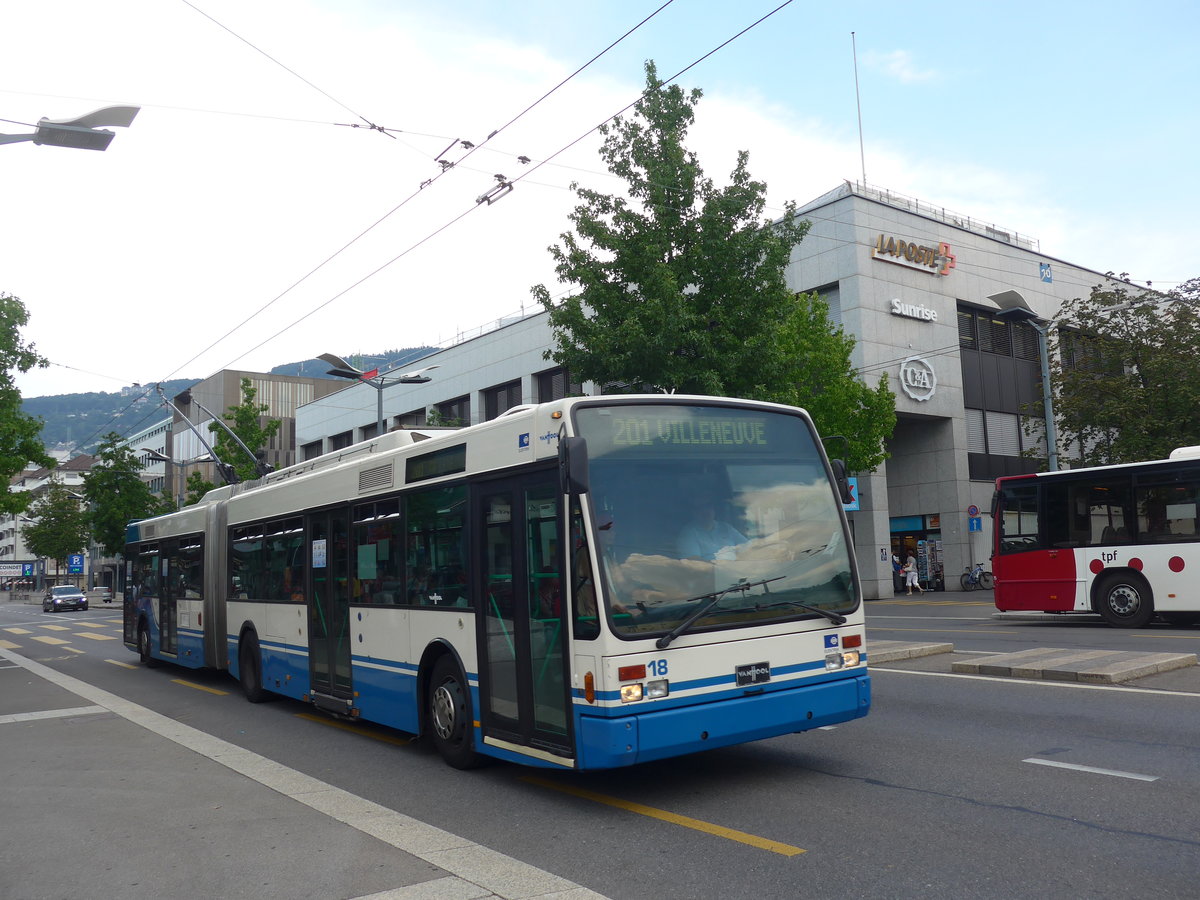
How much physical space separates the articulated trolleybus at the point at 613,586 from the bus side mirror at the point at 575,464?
0.04 feet

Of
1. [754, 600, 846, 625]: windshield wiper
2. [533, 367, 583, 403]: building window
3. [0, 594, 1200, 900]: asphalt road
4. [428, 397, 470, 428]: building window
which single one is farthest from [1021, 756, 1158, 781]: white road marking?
[428, 397, 470, 428]: building window

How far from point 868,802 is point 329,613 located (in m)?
5.99

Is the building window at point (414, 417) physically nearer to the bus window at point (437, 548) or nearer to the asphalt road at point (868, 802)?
the asphalt road at point (868, 802)

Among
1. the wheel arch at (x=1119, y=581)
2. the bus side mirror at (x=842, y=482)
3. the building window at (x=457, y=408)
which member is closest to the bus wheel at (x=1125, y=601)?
the wheel arch at (x=1119, y=581)

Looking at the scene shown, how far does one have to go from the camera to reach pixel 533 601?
6953mm

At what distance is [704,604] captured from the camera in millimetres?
6566

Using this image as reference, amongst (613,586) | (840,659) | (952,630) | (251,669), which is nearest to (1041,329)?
(952,630)

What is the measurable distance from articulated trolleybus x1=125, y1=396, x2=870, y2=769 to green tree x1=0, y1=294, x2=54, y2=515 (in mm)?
24551

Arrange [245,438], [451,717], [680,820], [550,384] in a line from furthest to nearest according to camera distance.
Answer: [550,384], [245,438], [451,717], [680,820]

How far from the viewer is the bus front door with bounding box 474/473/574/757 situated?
6691 mm

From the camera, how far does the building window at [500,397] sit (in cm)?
A: 4684

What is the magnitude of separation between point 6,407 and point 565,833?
28766mm

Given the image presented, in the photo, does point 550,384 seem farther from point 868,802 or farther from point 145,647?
point 868,802

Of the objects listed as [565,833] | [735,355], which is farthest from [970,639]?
[565,833]
